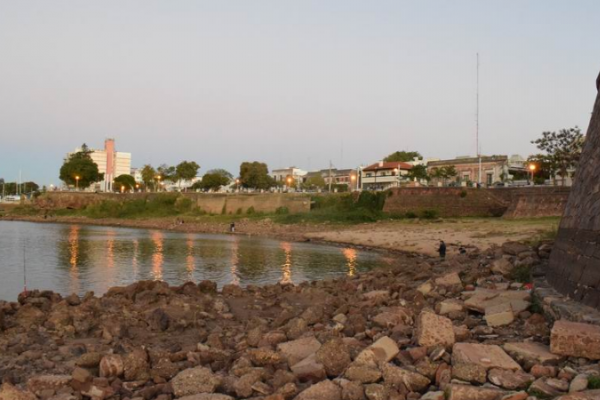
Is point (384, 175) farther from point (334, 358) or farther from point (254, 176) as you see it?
point (334, 358)

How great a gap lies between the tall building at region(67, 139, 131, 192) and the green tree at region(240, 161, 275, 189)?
36.3 m

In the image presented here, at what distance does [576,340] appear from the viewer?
19.4 feet

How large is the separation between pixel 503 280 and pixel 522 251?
2.66 m

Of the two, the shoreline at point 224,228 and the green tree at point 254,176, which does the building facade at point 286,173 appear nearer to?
the green tree at point 254,176

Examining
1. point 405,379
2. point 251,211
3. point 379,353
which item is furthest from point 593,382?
point 251,211

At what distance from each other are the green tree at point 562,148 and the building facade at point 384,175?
33.1m

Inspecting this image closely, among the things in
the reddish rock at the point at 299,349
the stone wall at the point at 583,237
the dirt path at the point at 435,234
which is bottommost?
the dirt path at the point at 435,234

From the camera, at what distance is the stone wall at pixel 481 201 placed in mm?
44250

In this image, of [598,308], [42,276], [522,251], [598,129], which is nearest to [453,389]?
[598,308]

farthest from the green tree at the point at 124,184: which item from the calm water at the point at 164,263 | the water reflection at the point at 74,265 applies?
the water reflection at the point at 74,265

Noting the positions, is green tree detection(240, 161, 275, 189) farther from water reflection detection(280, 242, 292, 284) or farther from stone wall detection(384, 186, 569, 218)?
water reflection detection(280, 242, 292, 284)

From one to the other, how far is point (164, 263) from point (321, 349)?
22.7 m

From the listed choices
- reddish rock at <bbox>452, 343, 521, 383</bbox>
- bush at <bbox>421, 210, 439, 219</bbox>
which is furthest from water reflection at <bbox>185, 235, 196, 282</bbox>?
bush at <bbox>421, 210, 439, 219</bbox>

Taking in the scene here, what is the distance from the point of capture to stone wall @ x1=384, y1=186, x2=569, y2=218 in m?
44.2
